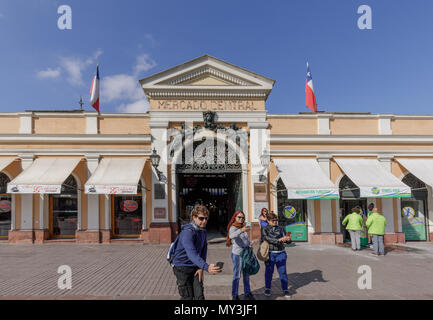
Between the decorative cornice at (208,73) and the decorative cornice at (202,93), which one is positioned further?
the decorative cornice at (208,73)

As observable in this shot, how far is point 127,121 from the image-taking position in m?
11.3

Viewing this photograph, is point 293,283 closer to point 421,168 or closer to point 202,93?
point 202,93

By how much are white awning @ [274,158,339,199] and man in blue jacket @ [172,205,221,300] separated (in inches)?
270

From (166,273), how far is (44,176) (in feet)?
21.5

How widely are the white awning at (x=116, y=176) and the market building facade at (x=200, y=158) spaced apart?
12 cm

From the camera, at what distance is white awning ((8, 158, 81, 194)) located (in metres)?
9.47

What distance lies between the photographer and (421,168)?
10.9m

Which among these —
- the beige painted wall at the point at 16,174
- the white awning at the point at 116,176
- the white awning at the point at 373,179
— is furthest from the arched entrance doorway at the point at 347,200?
the beige painted wall at the point at 16,174

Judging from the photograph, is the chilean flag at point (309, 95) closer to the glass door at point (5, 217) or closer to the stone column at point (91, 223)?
the stone column at point (91, 223)

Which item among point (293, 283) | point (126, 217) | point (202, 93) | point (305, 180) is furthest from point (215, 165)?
point (293, 283)

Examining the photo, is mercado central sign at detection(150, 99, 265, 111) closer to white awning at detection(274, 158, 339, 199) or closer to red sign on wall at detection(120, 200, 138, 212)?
white awning at detection(274, 158, 339, 199)

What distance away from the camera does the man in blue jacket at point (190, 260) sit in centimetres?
324
